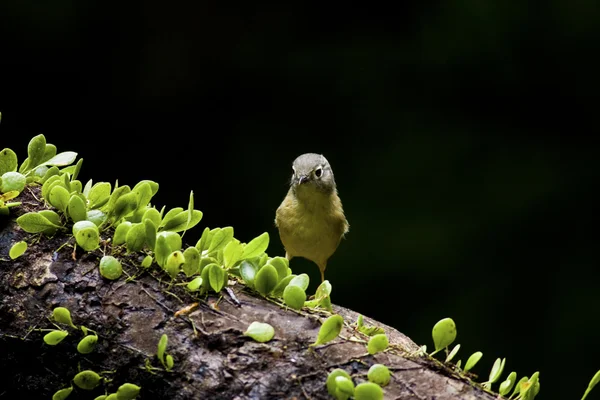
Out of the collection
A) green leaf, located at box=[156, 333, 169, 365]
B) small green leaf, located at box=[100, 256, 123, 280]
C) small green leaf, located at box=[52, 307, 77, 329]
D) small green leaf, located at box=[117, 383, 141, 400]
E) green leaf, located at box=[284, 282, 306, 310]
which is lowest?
small green leaf, located at box=[117, 383, 141, 400]

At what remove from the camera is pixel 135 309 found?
52.5 inches

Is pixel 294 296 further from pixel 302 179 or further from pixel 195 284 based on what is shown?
pixel 302 179

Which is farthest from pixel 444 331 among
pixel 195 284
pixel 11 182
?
pixel 11 182

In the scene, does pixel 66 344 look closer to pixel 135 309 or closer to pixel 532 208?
pixel 135 309

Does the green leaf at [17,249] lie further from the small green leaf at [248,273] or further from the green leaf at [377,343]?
the green leaf at [377,343]

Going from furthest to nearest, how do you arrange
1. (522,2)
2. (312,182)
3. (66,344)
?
1. (522,2)
2. (312,182)
3. (66,344)

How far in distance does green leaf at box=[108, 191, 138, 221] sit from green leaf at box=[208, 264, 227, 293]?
0.27 metres

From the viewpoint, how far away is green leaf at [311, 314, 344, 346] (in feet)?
4.15

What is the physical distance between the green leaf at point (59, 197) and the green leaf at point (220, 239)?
0.95ft

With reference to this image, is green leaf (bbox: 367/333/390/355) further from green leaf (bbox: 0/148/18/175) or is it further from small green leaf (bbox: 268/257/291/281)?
green leaf (bbox: 0/148/18/175)

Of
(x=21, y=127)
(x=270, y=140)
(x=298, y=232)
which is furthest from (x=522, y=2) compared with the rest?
(x=21, y=127)

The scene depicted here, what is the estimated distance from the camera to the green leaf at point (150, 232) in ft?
4.52

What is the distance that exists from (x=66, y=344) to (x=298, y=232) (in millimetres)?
1706

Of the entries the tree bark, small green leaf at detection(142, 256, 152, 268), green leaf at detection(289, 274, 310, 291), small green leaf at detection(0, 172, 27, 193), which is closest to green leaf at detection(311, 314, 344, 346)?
the tree bark
